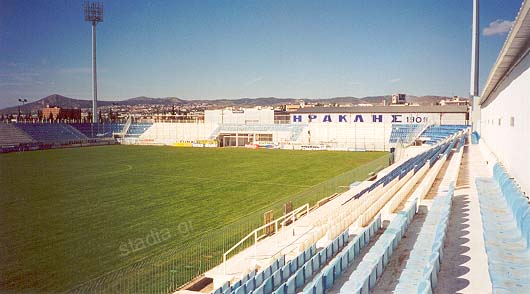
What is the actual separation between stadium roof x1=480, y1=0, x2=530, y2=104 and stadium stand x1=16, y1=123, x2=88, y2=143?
5499cm

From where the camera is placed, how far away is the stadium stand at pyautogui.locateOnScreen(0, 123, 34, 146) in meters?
51.4

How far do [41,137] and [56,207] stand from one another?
4288cm

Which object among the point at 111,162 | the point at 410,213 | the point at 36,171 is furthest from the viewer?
the point at 111,162

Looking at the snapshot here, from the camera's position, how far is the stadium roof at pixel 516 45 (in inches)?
253

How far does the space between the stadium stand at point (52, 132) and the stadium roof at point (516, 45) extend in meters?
55.0

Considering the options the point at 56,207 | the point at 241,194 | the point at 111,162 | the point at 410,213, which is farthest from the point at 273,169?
the point at 410,213

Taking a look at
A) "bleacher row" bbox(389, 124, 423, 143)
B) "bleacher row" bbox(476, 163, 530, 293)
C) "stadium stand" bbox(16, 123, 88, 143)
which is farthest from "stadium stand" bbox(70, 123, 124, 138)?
"bleacher row" bbox(476, 163, 530, 293)

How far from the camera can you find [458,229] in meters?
9.63

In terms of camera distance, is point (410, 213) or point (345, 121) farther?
point (345, 121)

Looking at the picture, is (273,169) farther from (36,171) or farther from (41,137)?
(41,137)

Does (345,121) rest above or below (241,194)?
above

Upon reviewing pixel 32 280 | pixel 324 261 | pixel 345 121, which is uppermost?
pixel 345 121

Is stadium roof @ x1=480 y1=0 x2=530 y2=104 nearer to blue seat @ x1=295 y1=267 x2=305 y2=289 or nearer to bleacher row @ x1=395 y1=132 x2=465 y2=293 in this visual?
bleacher row @ x1=395 y1=132 x2=465 y2=293

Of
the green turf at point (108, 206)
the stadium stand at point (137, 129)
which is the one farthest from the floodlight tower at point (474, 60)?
the stadium stand at point (137, 129)
